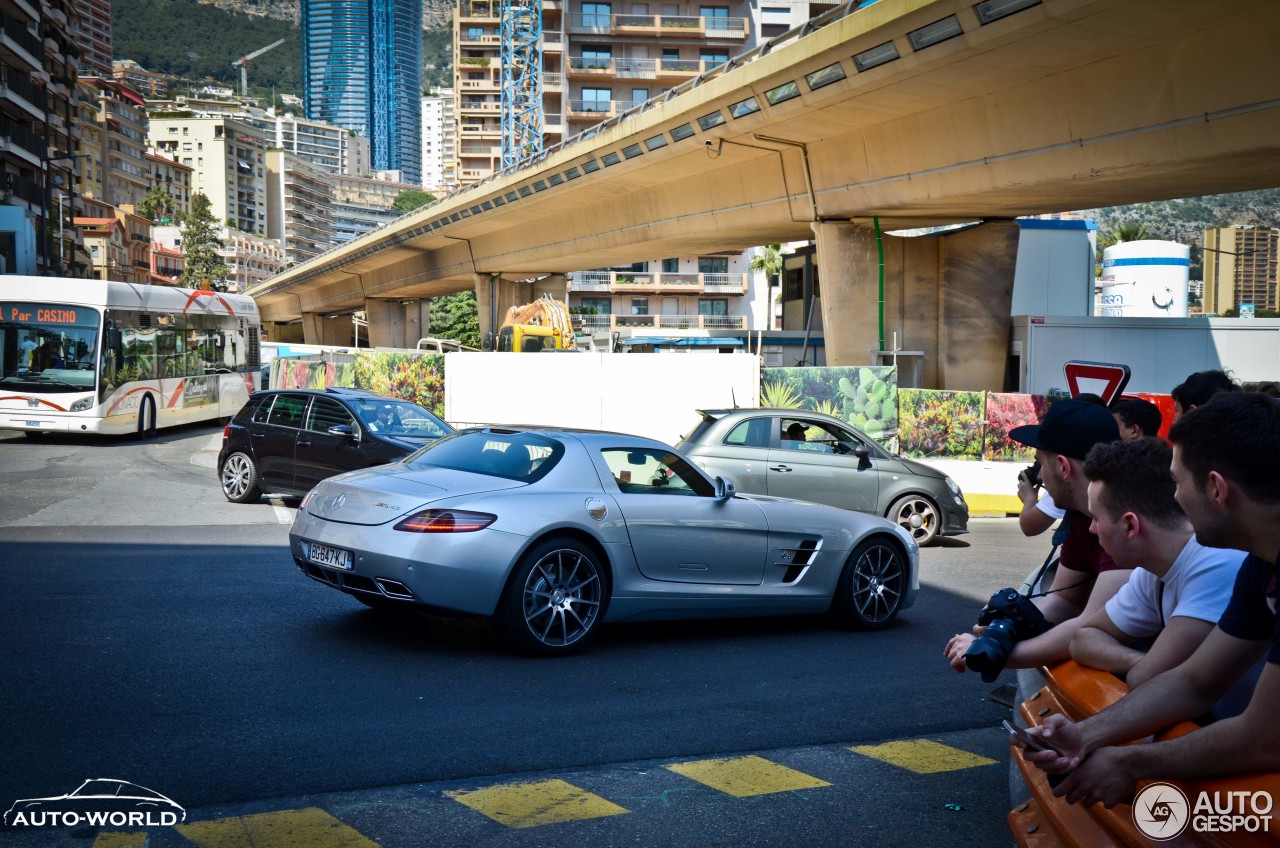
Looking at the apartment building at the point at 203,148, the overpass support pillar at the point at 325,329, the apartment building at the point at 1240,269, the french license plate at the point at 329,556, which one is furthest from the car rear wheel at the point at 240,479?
the apartment building at the point at 203,148

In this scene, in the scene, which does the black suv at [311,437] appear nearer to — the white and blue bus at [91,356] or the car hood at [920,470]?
the car hood at [920,470]

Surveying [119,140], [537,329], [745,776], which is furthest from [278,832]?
[119,140]

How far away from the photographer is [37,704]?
579cm

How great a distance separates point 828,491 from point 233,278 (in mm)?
177059

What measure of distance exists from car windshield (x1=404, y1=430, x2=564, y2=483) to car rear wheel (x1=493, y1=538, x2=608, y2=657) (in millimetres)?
552

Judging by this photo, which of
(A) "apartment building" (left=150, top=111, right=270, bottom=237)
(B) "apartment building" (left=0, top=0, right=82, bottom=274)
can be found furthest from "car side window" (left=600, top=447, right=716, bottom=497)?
(A) "apartment building" (left=150, top=111, right=270, bottom=237)

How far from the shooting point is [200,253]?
449 ft

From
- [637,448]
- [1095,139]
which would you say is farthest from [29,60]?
[637,448]

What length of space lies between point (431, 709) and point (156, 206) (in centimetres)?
15539

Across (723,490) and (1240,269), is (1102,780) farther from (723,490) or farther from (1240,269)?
(1240,269)

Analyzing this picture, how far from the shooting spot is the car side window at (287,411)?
589 inches

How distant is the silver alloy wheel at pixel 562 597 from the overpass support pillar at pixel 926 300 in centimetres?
2020

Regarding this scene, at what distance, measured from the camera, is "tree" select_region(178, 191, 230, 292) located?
135750mm

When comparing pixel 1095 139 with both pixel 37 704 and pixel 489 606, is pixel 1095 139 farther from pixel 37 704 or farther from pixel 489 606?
pixel 37 704
